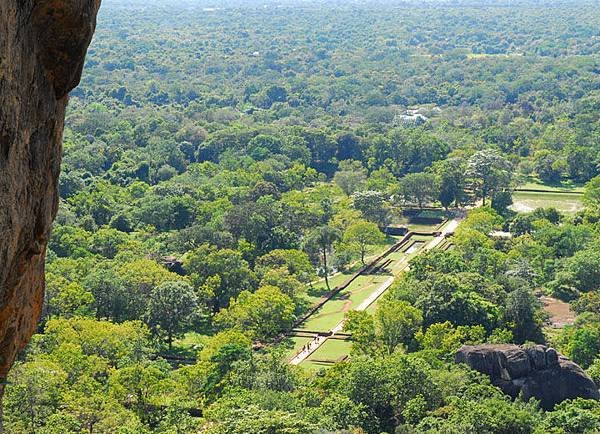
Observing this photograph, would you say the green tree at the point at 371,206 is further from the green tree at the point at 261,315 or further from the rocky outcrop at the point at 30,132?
the rocky outcrop at the point at 30,132

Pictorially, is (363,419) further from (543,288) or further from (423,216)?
(423,216)

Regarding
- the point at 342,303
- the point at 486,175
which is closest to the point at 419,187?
the point at 486,175

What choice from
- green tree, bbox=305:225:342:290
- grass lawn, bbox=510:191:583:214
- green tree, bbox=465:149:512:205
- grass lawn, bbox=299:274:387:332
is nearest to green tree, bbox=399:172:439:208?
green tree, bbox=465:149:512:205

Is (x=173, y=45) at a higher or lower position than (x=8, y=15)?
lower

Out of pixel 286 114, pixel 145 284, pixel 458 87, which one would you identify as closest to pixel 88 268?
pixel 145 284

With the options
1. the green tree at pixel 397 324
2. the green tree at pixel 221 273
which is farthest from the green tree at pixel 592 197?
the green tree at pixel 221 273
